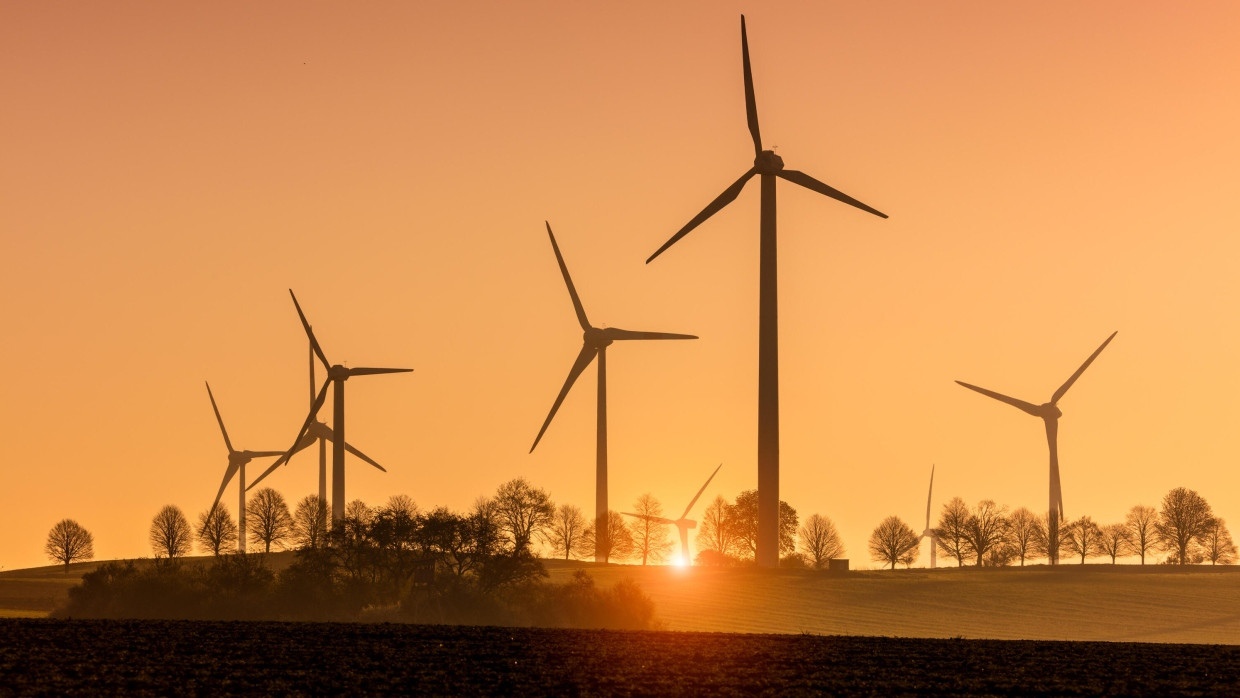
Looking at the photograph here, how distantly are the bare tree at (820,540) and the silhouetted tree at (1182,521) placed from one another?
3725 cm

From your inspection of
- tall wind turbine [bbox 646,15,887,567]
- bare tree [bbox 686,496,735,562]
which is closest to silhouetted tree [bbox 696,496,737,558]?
bare tree [bbox 686,496,735,562]

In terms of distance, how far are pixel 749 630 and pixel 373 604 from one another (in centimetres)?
2190

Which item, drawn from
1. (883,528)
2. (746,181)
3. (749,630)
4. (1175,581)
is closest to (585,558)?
(883,528)

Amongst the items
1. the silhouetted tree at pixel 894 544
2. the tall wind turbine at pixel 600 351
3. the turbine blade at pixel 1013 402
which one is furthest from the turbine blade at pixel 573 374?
the silhouetted tree at pixel 894 544

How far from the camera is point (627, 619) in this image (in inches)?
3519

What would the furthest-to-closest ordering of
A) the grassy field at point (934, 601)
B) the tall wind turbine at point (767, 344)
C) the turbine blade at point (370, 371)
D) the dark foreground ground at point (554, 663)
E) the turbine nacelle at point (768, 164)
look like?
the turbine blade at point (370, 371)
the turbine nacelle at point (768, 164)
the tall wind turbine at point (767, 344)
the grassy field at point (934, 601)
the dark foreground ground at point (554, 663)

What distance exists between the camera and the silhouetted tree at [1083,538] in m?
182

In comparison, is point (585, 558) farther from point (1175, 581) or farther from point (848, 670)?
point (848, 670)

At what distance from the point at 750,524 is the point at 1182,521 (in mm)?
50659

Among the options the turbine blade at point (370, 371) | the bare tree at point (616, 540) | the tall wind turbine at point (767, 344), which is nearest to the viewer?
the tall wind turbine at point (767, 344)

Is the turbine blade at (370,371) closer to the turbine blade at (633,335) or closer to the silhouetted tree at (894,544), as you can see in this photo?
the turbine blade at (633,335)

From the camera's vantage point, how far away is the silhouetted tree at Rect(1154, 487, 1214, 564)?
601 ft

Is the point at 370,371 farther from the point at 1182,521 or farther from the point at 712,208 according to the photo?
the point at 1182,521

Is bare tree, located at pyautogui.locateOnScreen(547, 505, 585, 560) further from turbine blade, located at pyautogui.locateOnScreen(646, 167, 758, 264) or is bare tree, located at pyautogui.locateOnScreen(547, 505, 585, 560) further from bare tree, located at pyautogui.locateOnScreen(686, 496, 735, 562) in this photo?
turbine blade, located at pyautogui.locateOnScreen(646, 167, 758, 264)
